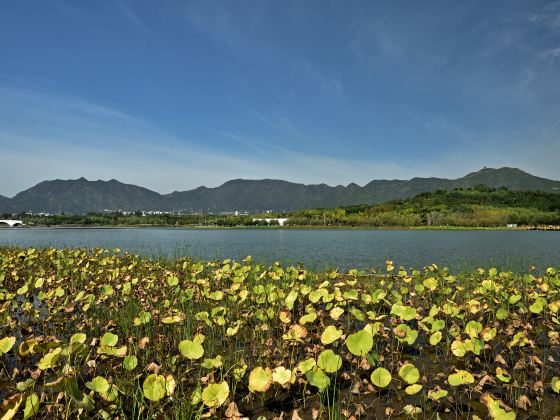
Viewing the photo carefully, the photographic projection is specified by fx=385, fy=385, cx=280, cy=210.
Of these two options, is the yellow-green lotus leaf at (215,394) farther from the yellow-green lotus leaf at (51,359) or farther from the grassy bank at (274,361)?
the yellow-green lotus leaf at (51,359)

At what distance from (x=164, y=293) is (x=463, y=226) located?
119215 mm

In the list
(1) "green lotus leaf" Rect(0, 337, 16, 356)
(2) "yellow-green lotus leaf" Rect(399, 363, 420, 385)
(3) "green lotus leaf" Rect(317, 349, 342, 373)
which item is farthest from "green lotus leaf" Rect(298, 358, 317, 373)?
(1) "green lotus leaf" Rect(0, 337, 16, 356)

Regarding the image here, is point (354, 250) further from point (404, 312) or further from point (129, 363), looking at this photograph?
point (129, 363)

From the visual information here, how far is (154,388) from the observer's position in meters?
3.56

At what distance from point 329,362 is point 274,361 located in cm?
138

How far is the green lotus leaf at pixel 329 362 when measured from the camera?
3875 mm

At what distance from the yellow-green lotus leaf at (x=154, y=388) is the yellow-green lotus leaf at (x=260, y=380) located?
2.71 feet

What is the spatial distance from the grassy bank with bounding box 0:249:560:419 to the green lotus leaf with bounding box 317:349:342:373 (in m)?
0.01

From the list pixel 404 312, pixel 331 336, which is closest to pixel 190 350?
pixel 331 336

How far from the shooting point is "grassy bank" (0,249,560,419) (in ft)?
12.3

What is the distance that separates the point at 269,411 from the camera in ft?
13.6

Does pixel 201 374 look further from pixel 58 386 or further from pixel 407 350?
pixel 407 350

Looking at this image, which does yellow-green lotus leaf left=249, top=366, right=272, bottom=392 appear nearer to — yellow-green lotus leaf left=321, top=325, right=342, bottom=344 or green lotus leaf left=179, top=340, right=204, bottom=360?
green lotus leaf left=179, top=340, right=204, bottom=360

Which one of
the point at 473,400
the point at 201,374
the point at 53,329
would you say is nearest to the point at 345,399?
the point at 473,400
